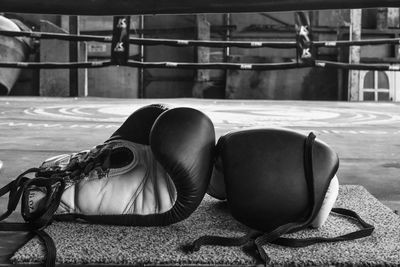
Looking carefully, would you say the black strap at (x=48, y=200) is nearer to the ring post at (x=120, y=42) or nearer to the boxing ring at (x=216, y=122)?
the boxing ring at (x=216, y=122)

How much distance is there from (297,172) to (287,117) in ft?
11.0

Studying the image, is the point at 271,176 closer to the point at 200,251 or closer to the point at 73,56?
the point at 200,251

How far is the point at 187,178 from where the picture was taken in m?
1.15

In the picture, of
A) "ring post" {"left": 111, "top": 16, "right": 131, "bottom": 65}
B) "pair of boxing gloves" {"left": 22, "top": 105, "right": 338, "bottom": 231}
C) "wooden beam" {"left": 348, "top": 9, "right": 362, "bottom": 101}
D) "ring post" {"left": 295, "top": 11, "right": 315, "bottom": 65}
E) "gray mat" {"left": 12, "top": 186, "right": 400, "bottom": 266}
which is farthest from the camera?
"wooden beam" {"left": 348, "top": 9, "right": 362, "bottom": 101}

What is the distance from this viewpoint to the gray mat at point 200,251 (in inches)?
40.6

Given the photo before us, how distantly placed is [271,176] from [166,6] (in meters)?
0.77

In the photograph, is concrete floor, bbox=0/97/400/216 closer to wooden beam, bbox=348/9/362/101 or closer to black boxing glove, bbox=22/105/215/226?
black boxing glove, bbox=22/105/215/226

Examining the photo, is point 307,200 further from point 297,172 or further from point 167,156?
point 167,156

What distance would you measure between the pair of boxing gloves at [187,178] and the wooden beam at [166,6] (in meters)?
0.56

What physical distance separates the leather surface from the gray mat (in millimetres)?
84

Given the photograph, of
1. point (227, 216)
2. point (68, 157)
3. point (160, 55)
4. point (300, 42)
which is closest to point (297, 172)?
point (227, 216)

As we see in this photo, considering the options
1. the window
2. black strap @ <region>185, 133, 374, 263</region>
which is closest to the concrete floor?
black strap @ <region>185, 133, 374, 263</region>

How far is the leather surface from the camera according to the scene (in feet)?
A: 3.82

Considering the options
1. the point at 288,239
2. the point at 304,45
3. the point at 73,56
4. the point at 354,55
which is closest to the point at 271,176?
the point at 288,239
